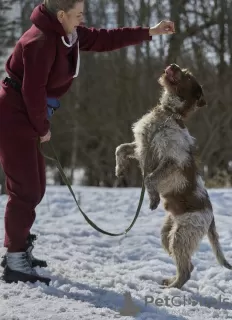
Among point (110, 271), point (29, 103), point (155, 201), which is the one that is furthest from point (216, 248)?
point (29, 103)

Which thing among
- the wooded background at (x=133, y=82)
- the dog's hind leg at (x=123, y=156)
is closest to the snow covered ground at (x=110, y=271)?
the dog's hind leg at (x=123, y=156)

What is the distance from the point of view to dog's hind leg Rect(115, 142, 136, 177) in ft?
16.9

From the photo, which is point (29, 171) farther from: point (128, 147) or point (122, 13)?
point (122, 13)

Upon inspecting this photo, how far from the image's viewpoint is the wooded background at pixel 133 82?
58.9 ft

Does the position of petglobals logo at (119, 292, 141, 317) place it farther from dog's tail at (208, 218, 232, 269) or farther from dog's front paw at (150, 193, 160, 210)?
dog's tail at (208, 218, 232, 269)

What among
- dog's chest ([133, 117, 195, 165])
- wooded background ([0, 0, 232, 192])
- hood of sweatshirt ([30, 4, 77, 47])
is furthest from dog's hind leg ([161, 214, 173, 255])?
wooded background ([0, 0, 232, 192])

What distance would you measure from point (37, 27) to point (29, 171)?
3.43ft

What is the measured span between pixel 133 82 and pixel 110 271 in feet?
45.5

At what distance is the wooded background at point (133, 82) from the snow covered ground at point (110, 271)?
9.45m

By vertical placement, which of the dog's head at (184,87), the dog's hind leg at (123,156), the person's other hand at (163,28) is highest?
the person's other hand at (163,28)

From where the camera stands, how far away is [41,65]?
12.2ft

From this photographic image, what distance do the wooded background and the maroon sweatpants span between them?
1300 centimetres

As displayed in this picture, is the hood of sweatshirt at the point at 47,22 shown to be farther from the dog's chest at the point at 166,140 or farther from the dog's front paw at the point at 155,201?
the dog's front paw at the point at 155,201

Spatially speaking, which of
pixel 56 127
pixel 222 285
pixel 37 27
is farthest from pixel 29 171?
pixel 56 127
